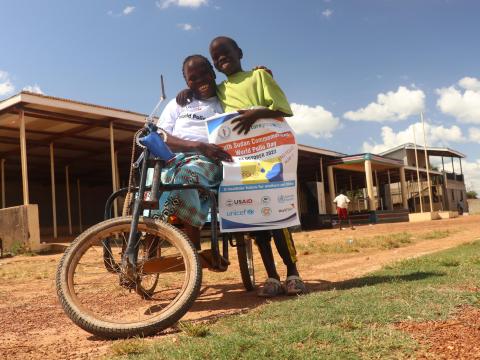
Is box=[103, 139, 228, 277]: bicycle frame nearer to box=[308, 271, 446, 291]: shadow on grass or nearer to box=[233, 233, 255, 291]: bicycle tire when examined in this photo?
box=[233, 233, 255, 291]: bicycle tire

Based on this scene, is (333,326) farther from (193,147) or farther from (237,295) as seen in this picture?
(237,295)

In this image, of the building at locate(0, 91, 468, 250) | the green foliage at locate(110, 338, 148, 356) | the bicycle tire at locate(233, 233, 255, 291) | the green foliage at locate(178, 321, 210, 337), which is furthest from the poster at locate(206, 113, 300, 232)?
the building at locate(0, 91, 468, 250)

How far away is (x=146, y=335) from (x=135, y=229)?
60 cm

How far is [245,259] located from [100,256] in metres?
1.33

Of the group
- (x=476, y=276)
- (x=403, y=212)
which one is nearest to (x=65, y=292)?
(x=476, y=276)

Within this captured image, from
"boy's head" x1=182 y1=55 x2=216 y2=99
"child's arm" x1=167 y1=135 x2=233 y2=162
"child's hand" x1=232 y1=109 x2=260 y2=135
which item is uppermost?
"boy's head" x1=182 y1=55 x2=216 y2=99

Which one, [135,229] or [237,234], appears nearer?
[135,229]

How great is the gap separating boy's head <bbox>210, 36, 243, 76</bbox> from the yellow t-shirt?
0.43ft

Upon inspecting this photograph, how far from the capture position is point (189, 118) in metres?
3.50

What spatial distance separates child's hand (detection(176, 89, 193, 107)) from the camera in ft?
11.6

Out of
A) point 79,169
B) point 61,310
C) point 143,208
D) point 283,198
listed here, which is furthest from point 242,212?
point 79,169

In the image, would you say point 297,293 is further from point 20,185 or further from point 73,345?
point 20,185

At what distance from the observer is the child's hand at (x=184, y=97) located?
11.6ft

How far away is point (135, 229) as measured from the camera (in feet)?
8.82
